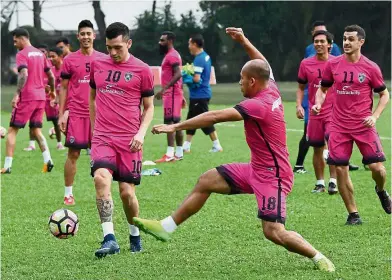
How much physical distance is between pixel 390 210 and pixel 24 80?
7471 mm

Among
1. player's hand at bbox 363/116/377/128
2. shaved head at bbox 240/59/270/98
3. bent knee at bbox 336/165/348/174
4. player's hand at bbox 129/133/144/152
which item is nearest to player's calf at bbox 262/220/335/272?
shaved head at bbox 240/59/270/98

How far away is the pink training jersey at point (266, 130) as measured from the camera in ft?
23.9

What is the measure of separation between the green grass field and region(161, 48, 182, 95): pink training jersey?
3.02 meters

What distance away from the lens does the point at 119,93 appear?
342 inches

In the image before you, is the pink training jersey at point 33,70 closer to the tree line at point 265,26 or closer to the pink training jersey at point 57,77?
the pink training jersey at point 57,77

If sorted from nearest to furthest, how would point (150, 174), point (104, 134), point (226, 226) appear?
point (104, 134)
point (226, 226)
point (150, 174)

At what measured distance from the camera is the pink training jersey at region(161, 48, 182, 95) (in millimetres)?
17359

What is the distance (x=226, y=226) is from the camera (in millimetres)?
9945

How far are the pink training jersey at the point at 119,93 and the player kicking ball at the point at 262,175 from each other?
1305 millimetres

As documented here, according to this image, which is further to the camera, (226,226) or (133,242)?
(226,226)

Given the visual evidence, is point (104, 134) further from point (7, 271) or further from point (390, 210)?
point (390, 210)

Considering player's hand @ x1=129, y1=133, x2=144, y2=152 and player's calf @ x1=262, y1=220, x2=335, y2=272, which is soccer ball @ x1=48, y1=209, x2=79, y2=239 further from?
player's calf @ x1=262, y1=220, x2=335, y2=272

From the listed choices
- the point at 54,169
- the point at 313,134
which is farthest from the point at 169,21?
the point at 313,134

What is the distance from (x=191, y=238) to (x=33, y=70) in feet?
25.0
